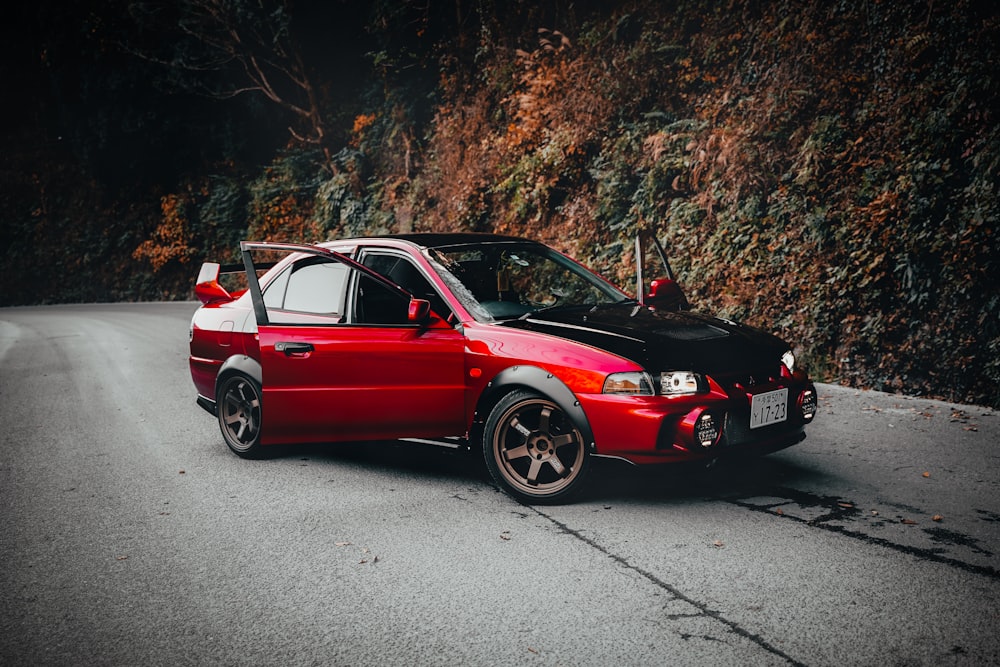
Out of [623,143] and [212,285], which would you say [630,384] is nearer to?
[212,285]

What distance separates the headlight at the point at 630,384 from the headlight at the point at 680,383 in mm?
87

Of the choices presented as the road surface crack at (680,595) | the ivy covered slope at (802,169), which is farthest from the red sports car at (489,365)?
the ivy covered slope at (802,169)

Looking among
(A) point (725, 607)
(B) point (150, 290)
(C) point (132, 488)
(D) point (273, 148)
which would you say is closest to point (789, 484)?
(A) point (725, 607)

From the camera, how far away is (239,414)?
6234mm

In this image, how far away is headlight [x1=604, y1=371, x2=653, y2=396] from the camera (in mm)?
4500

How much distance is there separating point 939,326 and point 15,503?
7782 millimetres

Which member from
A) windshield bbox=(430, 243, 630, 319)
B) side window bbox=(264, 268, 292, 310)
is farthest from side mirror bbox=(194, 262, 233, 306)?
windshield bbox=(430, 243, 630, 319)

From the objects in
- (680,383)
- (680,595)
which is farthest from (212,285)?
(680,595)

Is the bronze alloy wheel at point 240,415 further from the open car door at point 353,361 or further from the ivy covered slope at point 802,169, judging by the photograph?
the ivy covered slope at point 802,169

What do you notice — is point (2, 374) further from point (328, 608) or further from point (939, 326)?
point (939, 326)

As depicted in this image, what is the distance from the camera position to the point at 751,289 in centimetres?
980

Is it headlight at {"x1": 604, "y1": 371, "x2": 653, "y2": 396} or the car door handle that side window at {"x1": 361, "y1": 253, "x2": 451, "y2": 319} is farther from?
headlight at {"x1": 604, "y1": 371, "x2": 653, "y2": 396}

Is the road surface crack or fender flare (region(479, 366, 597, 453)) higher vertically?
fender flare (region(479, 366, 597, 453))

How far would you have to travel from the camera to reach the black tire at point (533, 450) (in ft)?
15.7
